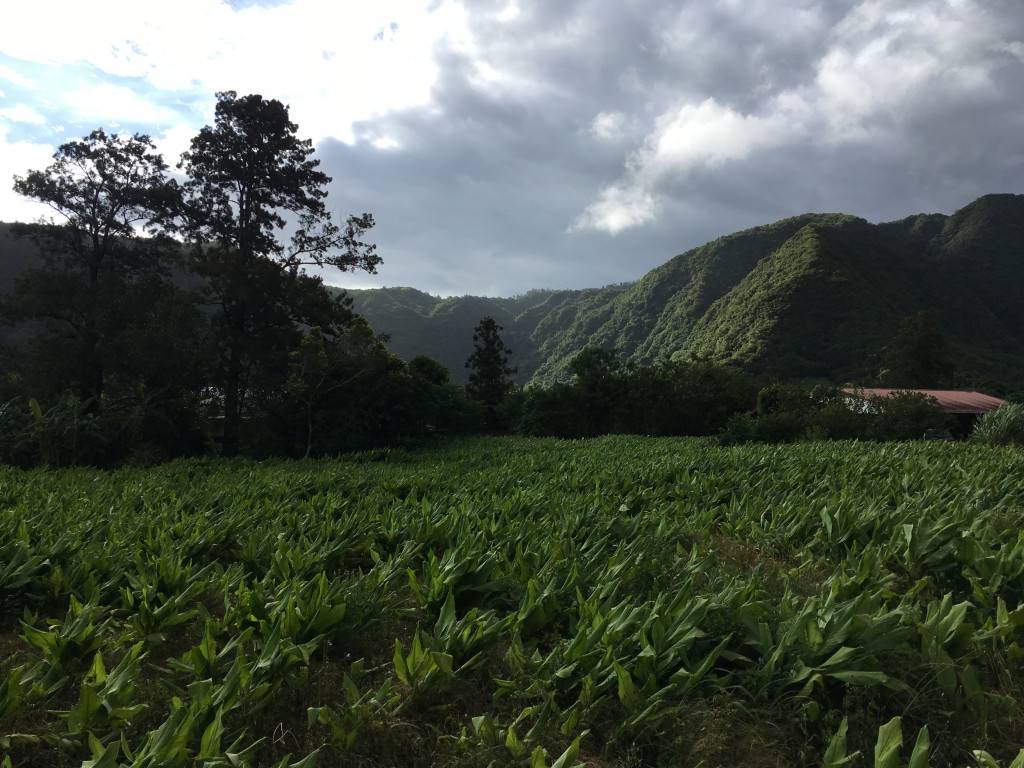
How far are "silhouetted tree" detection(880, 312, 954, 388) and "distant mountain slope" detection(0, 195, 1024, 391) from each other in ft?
11.8

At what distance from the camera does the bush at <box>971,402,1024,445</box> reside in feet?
36.9

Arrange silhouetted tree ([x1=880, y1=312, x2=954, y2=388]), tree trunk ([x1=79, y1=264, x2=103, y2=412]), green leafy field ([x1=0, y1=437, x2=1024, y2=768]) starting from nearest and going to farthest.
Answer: green leafy field ([x1=0, y1=437, x2=1024, y2=768])
tree trunk ([x1=79, y1=264, x2=103, y2=412])
silhouetted tree ([x1=880, y1=312, x2=954, y2=388])

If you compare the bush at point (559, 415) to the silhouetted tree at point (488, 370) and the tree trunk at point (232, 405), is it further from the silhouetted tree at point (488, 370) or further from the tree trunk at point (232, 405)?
the tree trunk at point (232, 405)

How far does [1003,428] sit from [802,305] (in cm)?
4141

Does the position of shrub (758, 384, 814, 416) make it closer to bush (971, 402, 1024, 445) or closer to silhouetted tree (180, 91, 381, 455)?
bush (971, 402, 1024, 445)

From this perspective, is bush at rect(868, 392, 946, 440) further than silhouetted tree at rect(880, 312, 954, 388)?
No

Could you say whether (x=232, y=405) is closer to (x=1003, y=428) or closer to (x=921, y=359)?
(x=1003, y=428)

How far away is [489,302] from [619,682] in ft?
346

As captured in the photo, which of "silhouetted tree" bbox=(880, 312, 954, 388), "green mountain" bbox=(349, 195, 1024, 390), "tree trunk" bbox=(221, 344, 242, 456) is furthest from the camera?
"green mountain" bbox=(349, 195, 1024, 390)

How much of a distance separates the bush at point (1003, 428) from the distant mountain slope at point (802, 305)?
22.1 metres

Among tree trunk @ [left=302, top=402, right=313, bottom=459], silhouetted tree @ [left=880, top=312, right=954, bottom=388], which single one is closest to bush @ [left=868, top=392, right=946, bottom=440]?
tree trunk @ [left=302, top=402, right=313, bottom=459]

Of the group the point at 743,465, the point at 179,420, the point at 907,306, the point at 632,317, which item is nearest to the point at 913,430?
the point at 743,465

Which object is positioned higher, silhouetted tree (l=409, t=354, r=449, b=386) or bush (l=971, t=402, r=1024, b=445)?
silhouetted tree (l=409, t=354, r=449, b=386)

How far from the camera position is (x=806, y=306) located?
4878 centimetres
